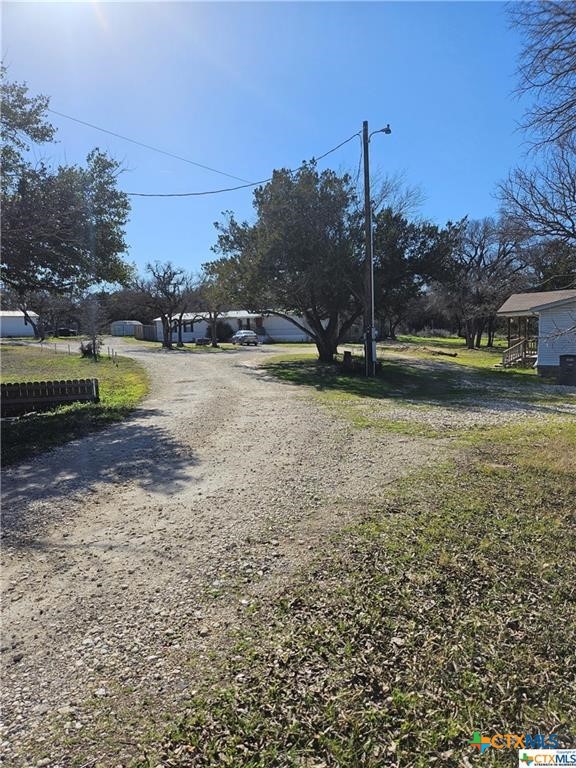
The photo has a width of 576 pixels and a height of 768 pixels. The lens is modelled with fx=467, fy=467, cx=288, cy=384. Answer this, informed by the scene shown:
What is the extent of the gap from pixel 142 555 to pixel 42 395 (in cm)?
813

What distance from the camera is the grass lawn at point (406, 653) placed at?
1.96 m

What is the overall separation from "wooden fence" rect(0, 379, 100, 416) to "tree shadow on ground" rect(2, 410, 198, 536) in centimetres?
306

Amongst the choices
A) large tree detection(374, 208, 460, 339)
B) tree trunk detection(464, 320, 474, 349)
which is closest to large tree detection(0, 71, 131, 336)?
large tree detection(374, 208, 460, 339)

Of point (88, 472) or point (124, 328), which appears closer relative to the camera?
point (88, 472)

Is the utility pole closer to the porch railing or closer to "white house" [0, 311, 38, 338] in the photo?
the porch railing

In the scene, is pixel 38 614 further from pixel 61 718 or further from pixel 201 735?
pixel 201 735

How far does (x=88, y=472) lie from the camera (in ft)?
19.7

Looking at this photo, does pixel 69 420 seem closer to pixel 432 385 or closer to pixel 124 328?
pixel 432 385

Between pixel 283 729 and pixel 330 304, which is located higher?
pixel 330 304

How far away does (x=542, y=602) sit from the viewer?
2916 mm

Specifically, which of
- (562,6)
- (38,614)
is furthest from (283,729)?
(562,6)

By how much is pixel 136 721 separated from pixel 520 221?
8.79 meters

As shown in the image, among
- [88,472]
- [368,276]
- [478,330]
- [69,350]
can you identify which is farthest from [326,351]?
[478,330]

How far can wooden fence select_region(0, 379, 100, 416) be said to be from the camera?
1011 cm
